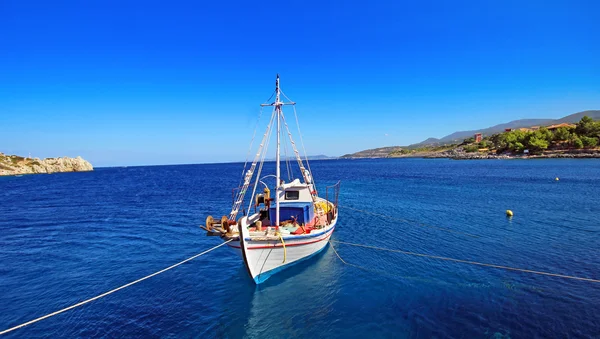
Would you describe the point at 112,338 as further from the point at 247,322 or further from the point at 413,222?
the point at 413,222

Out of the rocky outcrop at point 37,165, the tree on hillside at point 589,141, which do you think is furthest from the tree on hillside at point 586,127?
the rocky outcrop at point 37,165

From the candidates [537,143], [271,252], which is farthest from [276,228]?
[537,143]

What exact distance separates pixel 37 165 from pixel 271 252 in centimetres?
20535

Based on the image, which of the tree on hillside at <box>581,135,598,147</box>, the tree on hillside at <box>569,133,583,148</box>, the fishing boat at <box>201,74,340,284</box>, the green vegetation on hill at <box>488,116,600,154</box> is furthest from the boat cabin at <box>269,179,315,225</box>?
the tree on hillside at <box>581,135,598,147</box>

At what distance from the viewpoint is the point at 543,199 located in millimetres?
39219

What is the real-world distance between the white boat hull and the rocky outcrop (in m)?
195

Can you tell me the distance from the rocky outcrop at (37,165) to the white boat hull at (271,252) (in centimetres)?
19506

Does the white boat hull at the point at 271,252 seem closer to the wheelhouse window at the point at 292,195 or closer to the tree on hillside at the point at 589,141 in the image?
the wheelhouse window at the point at 292,195

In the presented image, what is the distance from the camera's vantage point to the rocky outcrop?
150 metres

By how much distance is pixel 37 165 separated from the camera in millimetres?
159125

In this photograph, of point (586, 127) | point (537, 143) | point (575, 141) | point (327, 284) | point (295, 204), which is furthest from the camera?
point (537, 143)

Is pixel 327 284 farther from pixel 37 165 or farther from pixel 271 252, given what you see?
pixel 37 165

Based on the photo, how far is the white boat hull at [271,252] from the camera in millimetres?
15680

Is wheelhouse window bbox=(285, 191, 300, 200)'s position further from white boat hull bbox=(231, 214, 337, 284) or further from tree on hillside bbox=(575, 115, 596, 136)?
tree on hillside bbox=(575, 115, 596, 136)
